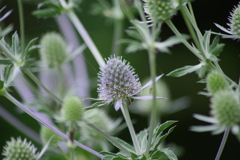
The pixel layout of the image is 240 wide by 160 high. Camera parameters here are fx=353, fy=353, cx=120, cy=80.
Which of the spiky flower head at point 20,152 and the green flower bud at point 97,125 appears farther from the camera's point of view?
the green flower bud at point 97,125

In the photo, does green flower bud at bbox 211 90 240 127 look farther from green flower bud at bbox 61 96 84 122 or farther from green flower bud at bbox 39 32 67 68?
green flower bud at bbox 39 32 67 68

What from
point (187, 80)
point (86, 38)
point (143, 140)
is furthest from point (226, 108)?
point (187, 80)

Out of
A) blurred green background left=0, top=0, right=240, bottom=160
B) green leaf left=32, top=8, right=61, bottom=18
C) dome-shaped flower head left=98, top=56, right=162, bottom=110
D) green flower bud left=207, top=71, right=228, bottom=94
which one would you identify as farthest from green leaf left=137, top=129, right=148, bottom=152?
blurred green background left=0, top=0, right=240, bottom=160

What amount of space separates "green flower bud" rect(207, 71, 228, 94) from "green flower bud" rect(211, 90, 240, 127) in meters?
0.02

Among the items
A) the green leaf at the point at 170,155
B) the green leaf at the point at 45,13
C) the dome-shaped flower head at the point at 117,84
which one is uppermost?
the green leaf at the point at 45,13

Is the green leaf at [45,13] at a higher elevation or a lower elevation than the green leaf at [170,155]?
higher

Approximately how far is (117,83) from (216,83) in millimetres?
304

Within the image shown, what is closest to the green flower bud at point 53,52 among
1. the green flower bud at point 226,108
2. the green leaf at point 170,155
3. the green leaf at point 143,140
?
the green leaf at point 143,140

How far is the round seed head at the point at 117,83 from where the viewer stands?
884 millimetres

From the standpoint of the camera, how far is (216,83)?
25.6 inches

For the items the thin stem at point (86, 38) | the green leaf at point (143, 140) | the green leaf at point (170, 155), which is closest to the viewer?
the green leaf at point (170, 155)

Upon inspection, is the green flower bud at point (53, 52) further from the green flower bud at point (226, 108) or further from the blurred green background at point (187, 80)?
the blurred green background at point (187, 80)

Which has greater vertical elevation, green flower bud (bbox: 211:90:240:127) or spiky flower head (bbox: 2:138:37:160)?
spiky flower head (bbox: 2:138:37:160)

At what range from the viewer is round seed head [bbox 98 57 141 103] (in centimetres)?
88
